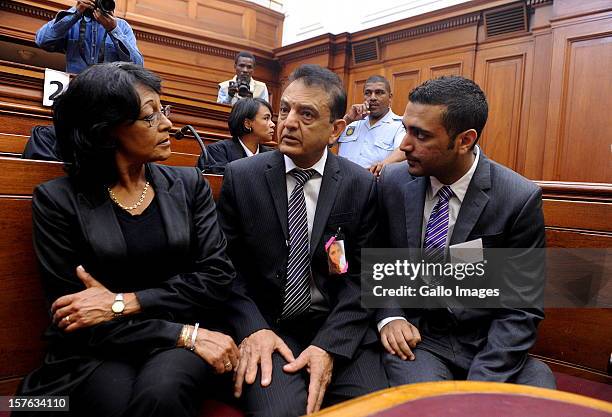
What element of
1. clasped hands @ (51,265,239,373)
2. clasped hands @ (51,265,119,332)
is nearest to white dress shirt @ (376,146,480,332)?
clasped hands @ (51,265,239,373)

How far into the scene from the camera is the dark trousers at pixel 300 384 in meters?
1.13

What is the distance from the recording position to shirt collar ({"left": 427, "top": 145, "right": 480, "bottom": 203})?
144cm

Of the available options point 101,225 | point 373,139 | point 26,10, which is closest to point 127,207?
point 101,225

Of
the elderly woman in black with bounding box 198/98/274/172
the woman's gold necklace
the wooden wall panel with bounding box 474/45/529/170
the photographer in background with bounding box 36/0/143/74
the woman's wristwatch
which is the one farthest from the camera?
the wooden wall panel with bounding box 474/45/529/170

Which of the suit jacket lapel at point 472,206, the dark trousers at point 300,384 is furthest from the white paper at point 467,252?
the dark trousers at point 300,384

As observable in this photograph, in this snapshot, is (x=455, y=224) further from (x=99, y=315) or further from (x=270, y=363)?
(x=99, y=315)

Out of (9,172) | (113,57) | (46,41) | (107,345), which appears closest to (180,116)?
(113,57)

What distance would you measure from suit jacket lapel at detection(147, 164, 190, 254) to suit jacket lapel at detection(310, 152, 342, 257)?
0.37 meters

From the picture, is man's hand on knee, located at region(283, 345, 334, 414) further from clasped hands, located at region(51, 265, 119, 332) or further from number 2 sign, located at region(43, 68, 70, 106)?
number 2 sign, located at region(43, 68, 70, 106)

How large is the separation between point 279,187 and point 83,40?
213 centimetres

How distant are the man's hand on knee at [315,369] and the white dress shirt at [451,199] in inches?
9.3

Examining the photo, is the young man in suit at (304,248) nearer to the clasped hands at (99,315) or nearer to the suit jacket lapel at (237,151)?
the clasped hands at (99,315)

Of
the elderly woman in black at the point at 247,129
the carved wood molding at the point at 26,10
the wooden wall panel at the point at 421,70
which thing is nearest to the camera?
the elderly woman in black at the point at 247,129

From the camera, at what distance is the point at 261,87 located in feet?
15.2
